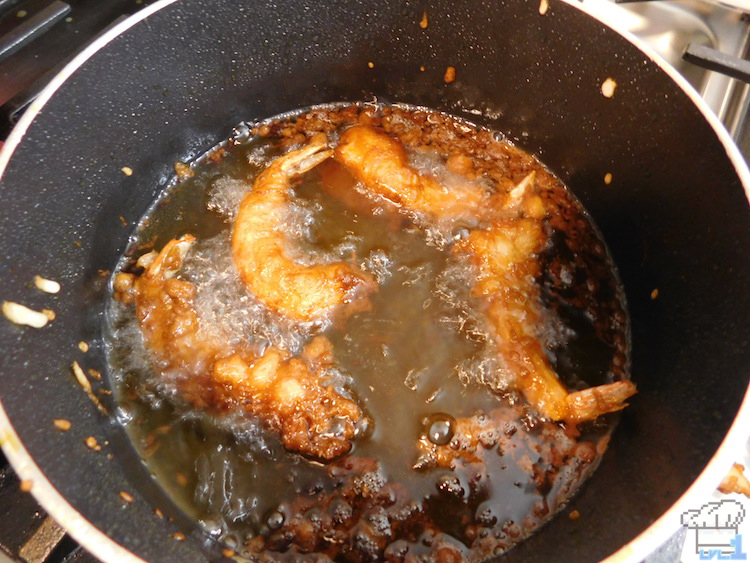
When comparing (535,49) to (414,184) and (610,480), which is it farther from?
(610,480)

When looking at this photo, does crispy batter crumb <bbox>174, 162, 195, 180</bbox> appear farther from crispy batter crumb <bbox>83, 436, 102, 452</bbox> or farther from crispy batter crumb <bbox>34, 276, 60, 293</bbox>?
crispy batter crumb <bbox>83, 436, 102, 452</bbox>

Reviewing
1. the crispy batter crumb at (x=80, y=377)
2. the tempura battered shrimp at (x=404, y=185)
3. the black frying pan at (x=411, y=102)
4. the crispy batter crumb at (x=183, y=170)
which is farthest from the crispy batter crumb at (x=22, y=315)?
the tempura battered shrimp at (x=404, y=185)

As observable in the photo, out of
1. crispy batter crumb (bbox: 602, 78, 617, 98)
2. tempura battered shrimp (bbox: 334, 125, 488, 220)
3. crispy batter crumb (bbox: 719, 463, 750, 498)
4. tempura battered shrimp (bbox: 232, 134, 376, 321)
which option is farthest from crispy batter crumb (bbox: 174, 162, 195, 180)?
crispy batter crumb (bbox: 719, 463, 750, 498)

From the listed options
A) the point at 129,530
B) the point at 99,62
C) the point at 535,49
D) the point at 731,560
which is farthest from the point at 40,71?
the point at 731,560

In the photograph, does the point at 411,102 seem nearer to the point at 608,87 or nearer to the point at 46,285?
the point at 608,87

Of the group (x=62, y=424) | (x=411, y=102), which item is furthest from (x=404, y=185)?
(x=62, y=424)

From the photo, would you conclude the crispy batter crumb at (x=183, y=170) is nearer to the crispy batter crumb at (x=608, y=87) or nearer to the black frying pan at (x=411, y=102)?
the black frying pan at (x=411, y=102)
